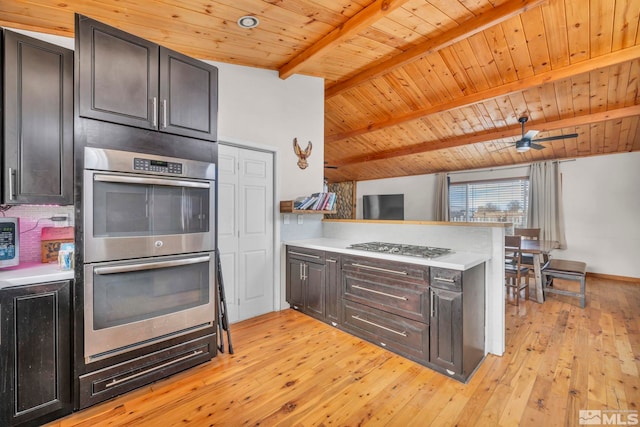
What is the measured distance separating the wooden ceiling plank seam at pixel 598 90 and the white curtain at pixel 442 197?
3411 millimetres

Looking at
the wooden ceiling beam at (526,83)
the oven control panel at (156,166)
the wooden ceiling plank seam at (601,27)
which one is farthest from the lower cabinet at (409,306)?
the wooden ceiling beam at (526,83)

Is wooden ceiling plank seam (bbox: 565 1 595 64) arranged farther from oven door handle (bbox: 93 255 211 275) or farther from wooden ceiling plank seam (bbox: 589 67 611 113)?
oven door handle (bbox: 93 255 211 275)

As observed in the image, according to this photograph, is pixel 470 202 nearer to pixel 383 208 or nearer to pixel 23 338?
pixel 383 208

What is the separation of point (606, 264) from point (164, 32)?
8.24 metres

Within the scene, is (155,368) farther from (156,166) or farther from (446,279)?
(446,279)

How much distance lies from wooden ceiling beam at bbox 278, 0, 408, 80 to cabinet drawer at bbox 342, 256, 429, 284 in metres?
2.15

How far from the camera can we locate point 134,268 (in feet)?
6.25

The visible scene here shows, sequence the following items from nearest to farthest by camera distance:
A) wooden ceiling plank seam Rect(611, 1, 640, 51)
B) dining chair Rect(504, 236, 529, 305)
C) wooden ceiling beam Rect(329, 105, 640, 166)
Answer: wooden ceiling plank seam Rect(611, 1, 640, 51) → dining chair Rect(504, 236, 529, 305) → wooden ceiling beam Rect(329, 105, 640, 166)

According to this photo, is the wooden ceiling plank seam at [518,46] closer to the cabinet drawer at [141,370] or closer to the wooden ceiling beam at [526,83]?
the wooden ceiling beam at [526,83]

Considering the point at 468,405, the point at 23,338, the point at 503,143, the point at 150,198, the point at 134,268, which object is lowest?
the point at 468,405

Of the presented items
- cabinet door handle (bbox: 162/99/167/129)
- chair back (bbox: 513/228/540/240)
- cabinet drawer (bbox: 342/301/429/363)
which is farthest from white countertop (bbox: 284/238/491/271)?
chair back (bbox: 513/228/540/240)

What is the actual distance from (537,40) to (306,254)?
3802 millimetres

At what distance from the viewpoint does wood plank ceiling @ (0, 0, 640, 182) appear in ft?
7.77

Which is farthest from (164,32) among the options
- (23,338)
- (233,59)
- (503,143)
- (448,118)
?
(503,143)
